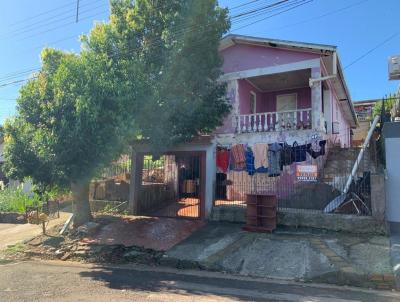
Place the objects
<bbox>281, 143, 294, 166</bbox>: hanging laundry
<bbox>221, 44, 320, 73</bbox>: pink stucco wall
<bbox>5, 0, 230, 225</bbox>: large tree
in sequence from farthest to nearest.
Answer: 1. <bbox>221, 44, 320, 73</bbox>: pink stucco wall
2. <bbox>281, 143, 294, 166</bbox>: hanging laundry
3. <bbox>5, 0, 230, 225</bbox>: large tree

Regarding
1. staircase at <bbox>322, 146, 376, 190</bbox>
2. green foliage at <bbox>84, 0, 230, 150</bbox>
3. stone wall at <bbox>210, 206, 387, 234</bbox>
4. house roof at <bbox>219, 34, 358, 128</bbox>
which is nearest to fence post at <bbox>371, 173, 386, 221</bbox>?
stone wall at <bbox>210, 206, 387, 234</bbox>

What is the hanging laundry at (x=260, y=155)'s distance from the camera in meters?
12.8

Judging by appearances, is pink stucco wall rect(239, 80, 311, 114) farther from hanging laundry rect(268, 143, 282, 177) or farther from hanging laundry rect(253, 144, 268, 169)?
hanging laundry rect(268, 143, 282, 177)

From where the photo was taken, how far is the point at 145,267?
9.42m

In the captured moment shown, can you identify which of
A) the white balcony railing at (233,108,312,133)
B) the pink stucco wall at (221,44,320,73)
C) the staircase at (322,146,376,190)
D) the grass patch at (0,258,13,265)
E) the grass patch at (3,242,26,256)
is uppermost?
the pink stucco wall at (221,44,320,73)

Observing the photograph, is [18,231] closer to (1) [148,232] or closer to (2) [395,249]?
(1) [148,232]

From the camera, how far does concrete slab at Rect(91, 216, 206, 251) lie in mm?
11062

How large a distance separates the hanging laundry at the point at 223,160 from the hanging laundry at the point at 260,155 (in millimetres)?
1065

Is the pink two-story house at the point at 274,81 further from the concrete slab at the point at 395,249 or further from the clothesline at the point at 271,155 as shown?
the concrete slab at the point at 395,249

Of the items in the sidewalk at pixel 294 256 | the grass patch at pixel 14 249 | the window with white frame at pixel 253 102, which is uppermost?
the window with white frame at pixel 253 102

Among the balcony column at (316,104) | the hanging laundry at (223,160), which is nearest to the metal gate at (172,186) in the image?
the hanging laundry at (223,160)

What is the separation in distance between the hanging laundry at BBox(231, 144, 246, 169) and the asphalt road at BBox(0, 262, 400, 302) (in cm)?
521

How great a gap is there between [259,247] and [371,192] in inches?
131

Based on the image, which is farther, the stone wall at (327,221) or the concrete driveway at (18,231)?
the concrete driveway at (18,231)
